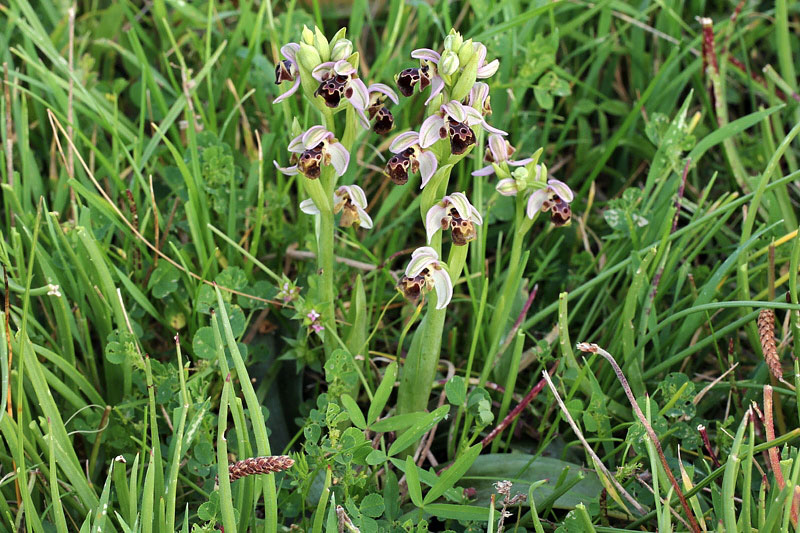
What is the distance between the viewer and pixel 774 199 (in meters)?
2.29

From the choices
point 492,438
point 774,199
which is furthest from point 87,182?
point 774,199

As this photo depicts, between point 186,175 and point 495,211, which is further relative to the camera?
point 495,211

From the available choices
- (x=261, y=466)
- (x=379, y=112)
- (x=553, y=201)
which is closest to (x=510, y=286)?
(x=553, y=201)

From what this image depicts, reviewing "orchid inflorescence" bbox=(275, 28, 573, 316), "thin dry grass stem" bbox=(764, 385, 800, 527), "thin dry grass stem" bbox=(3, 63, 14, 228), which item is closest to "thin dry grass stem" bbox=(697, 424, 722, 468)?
"thin dry grass stem" bbox=(764, 385, 800, 527)

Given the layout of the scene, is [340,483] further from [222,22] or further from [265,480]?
[222,22]

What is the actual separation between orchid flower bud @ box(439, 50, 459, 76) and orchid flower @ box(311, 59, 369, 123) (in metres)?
0.18

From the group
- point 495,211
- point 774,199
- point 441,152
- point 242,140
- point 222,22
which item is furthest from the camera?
point 222,22

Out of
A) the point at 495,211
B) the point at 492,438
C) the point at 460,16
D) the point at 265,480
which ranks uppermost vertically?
the point at 460,16

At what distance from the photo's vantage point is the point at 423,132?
1.64 metres

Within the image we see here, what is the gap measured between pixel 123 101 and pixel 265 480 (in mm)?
1927

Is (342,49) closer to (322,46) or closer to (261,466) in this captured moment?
(322,46)

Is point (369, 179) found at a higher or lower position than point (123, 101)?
lower

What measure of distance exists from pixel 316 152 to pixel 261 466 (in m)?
0.68

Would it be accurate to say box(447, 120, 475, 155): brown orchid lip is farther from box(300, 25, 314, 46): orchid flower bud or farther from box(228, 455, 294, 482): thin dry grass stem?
box(228, 455, 294, 482): thin dry grass stem
